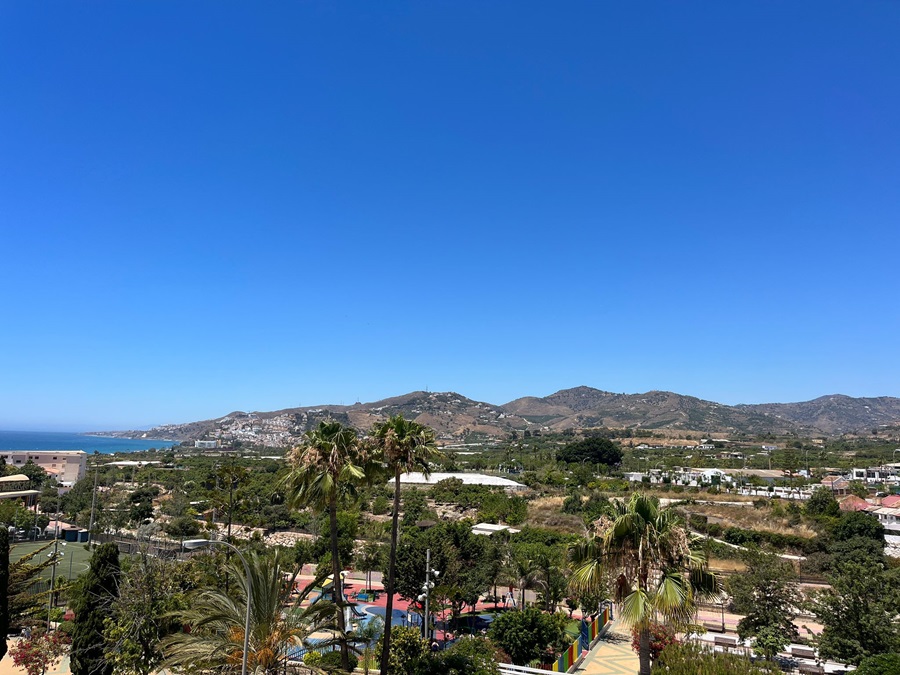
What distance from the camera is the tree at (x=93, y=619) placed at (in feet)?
51.3

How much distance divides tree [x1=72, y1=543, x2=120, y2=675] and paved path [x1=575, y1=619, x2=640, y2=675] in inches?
636

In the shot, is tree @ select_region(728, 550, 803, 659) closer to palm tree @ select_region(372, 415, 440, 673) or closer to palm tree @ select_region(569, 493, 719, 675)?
palm tree @ select_region(372, 415, 440, 673)

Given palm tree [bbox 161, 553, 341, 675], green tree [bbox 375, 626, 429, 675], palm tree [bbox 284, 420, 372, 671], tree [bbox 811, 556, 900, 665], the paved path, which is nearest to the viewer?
palm tree [bbox 161, 553, 341, 675]

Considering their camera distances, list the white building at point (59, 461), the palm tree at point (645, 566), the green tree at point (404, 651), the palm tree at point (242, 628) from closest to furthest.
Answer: the palm tree at point (645, 566) → the palm tree at point (242, 628) → the green tree at point (404, 651) → the white building at point (59, 461)

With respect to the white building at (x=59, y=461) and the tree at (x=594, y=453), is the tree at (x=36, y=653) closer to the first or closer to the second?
the tree at (x=594, y=453)

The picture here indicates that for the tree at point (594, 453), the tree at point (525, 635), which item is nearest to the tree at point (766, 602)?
the tree at point (525, 635)

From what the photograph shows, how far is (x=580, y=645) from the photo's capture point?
78.6 feet

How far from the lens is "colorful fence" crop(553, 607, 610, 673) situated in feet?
67.8

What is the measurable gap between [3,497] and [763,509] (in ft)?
289

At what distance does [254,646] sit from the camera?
12.3 metres

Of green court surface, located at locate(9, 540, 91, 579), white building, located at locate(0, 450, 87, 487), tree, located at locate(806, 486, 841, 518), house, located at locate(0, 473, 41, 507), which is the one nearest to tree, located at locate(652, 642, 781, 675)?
green court surface, located at locate(9, 540, 91, 579)

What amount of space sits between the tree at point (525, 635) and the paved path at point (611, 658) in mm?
1534

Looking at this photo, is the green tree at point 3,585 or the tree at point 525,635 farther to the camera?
the tree at point 525,635

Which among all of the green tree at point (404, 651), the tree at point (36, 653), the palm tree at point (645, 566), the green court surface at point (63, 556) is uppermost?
the palm tree at point (645, 566)
